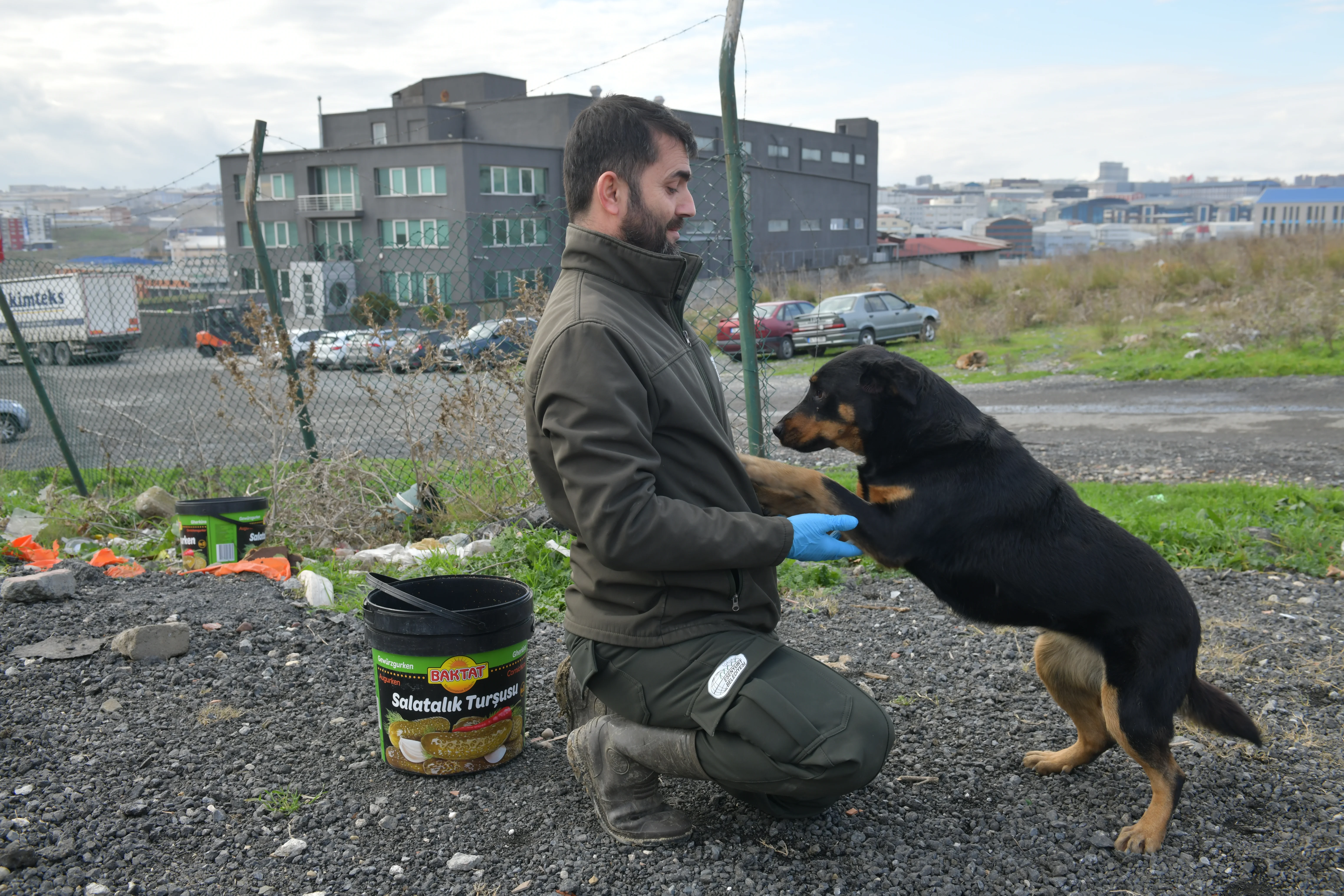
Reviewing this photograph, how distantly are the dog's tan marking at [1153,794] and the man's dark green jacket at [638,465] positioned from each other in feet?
3.47

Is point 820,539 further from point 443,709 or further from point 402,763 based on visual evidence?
point 402,763

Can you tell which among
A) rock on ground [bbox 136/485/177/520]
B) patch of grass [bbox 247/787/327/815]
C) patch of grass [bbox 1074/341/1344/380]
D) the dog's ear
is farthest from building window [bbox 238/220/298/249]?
the dog's ear

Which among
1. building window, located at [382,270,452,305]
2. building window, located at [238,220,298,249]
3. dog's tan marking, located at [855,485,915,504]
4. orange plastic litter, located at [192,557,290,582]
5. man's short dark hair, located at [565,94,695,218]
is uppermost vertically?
building window, located at [238,220,298,249]

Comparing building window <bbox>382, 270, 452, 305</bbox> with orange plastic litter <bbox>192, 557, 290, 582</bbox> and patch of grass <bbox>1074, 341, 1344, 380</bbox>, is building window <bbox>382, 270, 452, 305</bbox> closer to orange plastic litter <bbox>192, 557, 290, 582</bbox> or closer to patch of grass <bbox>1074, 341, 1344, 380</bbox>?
orange plastic litter <bbox>192, 557, 290, 582</bbox>

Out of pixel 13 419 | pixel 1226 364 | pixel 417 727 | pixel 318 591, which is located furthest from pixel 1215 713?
pixel 1226 364

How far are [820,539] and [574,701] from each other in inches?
39.9

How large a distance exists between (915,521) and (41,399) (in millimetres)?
7397

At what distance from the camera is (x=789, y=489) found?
2979mm

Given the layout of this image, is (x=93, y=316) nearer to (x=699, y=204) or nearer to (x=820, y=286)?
(x=699, y=204)

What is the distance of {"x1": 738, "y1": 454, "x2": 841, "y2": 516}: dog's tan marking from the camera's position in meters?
2.94

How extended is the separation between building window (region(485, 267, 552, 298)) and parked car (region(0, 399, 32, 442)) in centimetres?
632

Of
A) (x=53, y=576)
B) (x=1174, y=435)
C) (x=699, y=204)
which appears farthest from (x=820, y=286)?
(x=53, y=576)

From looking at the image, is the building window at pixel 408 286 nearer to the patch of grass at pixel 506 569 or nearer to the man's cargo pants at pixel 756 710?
the patch of grass at pixel 506 569

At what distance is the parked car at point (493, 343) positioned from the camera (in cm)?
587
